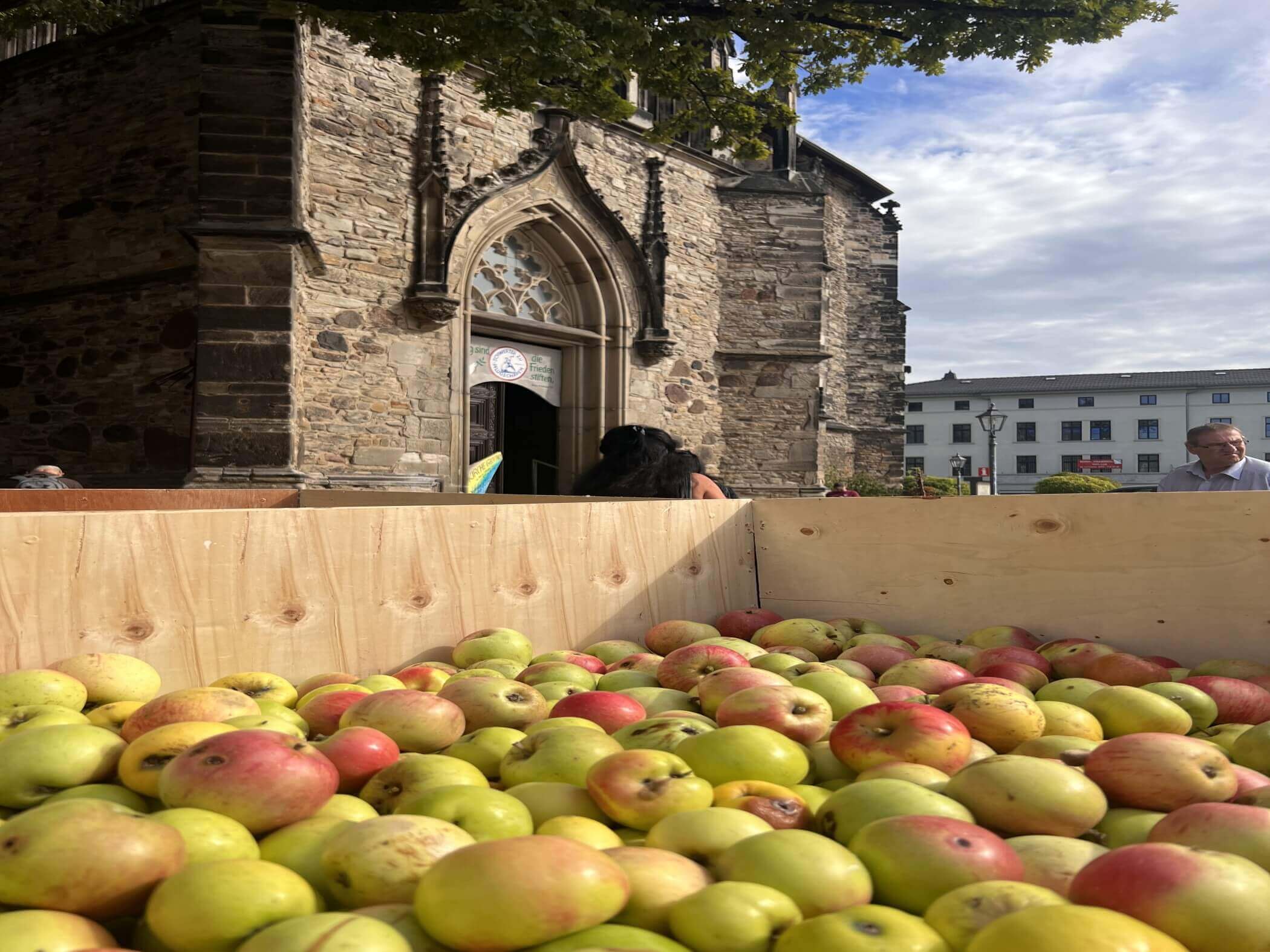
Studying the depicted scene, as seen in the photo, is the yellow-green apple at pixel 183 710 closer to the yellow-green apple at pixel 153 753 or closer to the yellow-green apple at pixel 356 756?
the yellow-green apple at pixel 153 753

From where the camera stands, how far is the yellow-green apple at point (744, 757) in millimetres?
1804

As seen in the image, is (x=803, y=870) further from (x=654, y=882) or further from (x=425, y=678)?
(x=425, y=678)

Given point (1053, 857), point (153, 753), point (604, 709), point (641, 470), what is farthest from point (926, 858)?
point (641, 470)

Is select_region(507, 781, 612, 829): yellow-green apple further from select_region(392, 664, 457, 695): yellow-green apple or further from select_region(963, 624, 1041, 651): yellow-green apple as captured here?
select_region(963, 624, 1041, 651): yellow-green apple

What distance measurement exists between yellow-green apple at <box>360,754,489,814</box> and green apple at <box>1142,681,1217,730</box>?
5.51 feet

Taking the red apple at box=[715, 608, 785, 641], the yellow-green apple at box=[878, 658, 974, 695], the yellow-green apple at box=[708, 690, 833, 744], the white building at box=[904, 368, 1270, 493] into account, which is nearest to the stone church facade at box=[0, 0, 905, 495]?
the red apple at box=[715, 608, 785, 641]

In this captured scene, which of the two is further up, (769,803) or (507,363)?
(507,363)

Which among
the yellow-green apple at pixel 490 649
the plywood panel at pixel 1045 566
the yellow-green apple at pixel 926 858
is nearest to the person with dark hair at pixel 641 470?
the plywood panel at pixel 1045 566

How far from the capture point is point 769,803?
1.62 meters

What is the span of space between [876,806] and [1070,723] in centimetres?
86

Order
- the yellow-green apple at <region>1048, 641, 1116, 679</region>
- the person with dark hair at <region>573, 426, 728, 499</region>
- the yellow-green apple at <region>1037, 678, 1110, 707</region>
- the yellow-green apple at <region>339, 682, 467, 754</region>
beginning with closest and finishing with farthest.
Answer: the yellow-green apple at <region>339, 682, 467, 754</region>, the yellow-green apple at <region>1037, 678, 1110, 707</region>, the yellow-green apple at <region>1048, 641, 1116, 679</region>, the person with dark hair at <region>573, 426, 728, 499</region>

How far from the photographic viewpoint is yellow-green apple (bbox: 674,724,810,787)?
1.80 metres

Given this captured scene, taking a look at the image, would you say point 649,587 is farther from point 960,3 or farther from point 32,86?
point 32,86

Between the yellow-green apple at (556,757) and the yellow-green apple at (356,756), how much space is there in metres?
0.23
